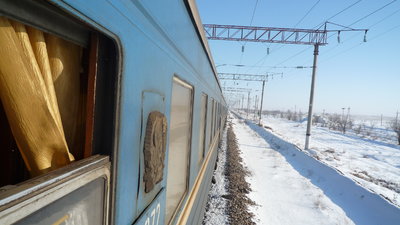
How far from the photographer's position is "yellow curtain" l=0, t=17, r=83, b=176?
0.70 metres

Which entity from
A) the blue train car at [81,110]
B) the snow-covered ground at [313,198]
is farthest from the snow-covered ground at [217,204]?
the blue train car at [81,110]

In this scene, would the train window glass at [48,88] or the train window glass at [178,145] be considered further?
the train window glass at [178,145]

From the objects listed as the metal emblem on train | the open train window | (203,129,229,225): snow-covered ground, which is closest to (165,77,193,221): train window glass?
the metal emblem on train

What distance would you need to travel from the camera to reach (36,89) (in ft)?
2.46

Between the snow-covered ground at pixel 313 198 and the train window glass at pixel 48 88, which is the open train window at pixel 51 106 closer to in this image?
the train window glass at pixel 48 88

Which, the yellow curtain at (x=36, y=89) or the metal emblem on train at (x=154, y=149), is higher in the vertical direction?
the yellow curtain at (x=36, y=89)

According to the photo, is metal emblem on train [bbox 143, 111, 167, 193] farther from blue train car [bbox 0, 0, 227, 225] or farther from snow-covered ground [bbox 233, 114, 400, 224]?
snow-covered ground [bbox 233, 114, 400, 224]

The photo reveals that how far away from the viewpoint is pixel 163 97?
1532 mm

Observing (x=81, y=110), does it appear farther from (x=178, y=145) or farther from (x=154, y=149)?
(x=178, y=145)

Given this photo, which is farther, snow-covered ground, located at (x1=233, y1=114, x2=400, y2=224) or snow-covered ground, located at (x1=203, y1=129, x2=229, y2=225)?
snow-covered ground, located at (x1=233, y1=114, x2=400, y2=224)

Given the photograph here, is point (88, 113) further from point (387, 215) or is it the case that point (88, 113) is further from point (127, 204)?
point (387, 215)

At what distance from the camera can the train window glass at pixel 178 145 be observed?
1939mm

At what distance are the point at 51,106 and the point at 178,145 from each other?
4.90 ft

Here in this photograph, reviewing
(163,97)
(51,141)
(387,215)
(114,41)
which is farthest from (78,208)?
(387,215)
